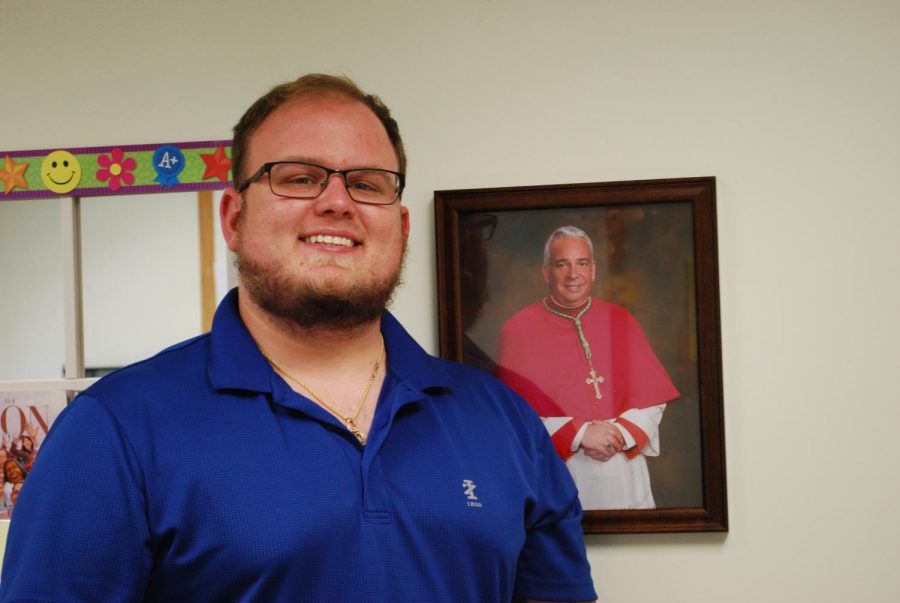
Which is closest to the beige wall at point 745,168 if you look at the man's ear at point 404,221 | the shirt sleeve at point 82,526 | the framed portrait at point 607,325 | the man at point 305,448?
the framed portrait at point 607,325

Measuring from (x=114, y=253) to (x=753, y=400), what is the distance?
133 centimetres

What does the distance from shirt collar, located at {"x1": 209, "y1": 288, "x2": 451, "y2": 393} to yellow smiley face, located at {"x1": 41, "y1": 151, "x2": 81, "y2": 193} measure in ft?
1.77

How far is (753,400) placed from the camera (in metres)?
1.44

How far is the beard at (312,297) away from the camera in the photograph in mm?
1112

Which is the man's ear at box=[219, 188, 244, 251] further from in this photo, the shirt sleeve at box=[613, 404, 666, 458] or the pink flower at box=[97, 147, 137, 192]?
the shirt sleeve at box=[613, 404, 666, 458]

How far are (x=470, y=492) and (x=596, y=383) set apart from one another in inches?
16.7

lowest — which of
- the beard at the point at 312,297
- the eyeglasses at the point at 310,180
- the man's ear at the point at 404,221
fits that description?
the beard at the point at 312,297

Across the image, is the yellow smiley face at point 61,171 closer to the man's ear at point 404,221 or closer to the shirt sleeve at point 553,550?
the man's ear at point 404,221

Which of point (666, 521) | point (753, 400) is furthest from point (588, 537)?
point (753, 400)

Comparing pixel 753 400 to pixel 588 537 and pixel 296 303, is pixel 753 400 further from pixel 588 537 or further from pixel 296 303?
pixel 296 303

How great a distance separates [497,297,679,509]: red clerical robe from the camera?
1440 mm

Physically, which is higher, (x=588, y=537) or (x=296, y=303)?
(x=296, y=303)

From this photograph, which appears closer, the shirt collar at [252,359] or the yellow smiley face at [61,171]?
the shirt collar at [252,359]

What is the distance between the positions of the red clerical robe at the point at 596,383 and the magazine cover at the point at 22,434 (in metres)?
0.88
